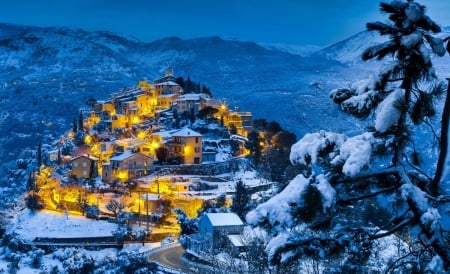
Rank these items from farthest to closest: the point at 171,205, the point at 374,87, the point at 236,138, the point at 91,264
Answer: the point at 236,138, the point at 171,205, the point at 91,264, the point at 374,87

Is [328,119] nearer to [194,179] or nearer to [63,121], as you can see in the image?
[194,179]

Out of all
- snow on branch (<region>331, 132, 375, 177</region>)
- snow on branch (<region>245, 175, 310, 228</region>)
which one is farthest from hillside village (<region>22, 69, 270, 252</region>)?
snow on branch (<region>245, 175, 310, 228</region>)

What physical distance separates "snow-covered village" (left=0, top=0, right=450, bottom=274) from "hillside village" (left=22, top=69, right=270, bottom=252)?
0.11 metres

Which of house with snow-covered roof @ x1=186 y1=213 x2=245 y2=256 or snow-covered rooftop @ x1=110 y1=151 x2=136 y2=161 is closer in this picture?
house with snow-covered roof @ x1=186 y1=213 x2=245 y2=256

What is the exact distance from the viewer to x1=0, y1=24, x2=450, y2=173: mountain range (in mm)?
67562

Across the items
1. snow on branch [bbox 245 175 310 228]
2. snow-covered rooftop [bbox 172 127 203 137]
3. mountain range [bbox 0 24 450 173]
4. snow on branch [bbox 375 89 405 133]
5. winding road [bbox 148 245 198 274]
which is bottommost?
winding road [bbox 148 245 198 274]

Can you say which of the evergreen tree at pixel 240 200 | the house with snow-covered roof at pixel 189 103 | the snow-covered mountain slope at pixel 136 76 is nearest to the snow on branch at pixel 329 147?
the evergreen tree at pixel 240 200

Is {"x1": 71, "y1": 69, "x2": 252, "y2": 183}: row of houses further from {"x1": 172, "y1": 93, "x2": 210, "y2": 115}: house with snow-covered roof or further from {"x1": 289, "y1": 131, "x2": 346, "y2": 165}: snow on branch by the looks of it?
{"x1": 289, "y1": 131, "x2": 346, "y2": 165}: snow on branch

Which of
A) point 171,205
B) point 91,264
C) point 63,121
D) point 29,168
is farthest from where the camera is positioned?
point 63,121

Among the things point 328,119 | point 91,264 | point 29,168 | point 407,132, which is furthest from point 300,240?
point 328,119

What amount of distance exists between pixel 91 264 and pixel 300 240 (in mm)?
21034

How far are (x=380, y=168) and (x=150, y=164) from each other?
103 feet

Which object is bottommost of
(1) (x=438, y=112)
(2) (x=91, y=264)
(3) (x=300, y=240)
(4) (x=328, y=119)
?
(2) (x=91, y=264)

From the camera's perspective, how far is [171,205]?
101 ft
